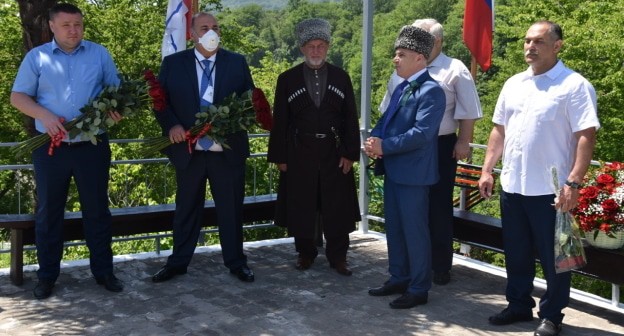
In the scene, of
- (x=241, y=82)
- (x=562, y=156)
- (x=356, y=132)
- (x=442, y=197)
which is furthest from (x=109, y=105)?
(x=562, y=156)

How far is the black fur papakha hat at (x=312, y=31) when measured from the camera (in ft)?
19.8

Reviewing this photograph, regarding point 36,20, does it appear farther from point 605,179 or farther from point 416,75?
point 605,179

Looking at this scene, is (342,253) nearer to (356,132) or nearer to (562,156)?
(356,132)

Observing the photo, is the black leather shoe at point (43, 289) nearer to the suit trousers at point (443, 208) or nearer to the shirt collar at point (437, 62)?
the suit trousers at point (443, 208)

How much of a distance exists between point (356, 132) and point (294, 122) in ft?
1.54

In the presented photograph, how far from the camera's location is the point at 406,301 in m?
5.56

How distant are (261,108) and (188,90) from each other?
1.86 ft

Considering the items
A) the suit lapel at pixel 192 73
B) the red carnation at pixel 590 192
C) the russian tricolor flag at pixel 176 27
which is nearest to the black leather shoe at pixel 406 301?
the red carnation at pixel 590 192

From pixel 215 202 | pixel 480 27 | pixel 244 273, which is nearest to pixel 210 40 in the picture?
pixel 215 202

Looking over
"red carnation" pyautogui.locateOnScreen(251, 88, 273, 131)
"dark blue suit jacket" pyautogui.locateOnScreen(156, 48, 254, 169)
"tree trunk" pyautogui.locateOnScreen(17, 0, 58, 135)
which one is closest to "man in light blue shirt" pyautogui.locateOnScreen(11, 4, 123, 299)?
"dark blue suit jacket" pyautogui.locateOnScreen(156, 48, 254, 169)

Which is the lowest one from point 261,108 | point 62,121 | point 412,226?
point 412,226

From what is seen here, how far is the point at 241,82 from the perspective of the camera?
6.10 m

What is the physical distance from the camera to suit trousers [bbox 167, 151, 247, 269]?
19.9ft

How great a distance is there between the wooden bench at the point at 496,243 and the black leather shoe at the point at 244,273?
63.3 inches
